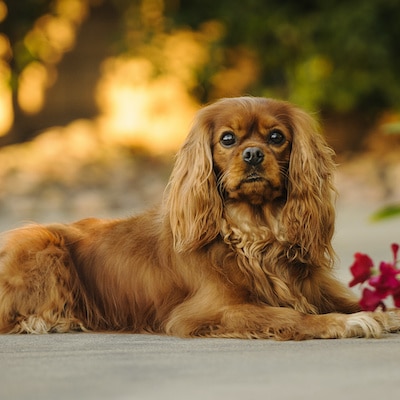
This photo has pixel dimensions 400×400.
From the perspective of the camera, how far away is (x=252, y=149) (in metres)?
4.63

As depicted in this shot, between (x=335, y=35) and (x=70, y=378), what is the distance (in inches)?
609

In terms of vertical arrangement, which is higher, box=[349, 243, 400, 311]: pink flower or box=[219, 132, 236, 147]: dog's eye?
box=[219, 132, 236, 147]: dog's eye

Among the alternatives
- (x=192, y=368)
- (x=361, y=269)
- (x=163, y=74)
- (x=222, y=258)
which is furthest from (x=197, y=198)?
(x=163, y=74)

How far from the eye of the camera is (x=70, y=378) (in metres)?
3.52

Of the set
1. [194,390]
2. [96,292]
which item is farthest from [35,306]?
[194,390]

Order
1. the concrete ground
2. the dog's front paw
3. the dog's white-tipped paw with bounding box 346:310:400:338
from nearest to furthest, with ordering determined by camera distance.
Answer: the concrete ground
the dog's white-tipped paw with bounding box 346:310:400:338
the dog's front paw

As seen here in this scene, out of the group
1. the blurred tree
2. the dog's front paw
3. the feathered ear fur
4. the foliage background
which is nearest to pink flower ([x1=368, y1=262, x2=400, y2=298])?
the dog's front paw

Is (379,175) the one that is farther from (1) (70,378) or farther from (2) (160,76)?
(1) (70,378)

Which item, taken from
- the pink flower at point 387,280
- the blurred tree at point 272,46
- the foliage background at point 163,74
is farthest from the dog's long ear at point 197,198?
the blurred tree at point 272,46

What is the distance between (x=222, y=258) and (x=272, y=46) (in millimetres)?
15128

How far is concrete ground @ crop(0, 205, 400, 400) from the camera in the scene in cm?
325

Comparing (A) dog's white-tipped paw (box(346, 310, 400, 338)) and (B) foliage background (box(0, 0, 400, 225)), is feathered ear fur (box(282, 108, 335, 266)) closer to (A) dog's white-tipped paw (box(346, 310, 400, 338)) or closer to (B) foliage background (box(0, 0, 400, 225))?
(A) dog's white-tipped paw (box(346, 310, 400, 338))

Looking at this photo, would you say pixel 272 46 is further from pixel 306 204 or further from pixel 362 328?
pixel 362 328

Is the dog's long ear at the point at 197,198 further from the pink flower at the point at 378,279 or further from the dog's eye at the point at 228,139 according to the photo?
the pink flower at the point at 378,279
